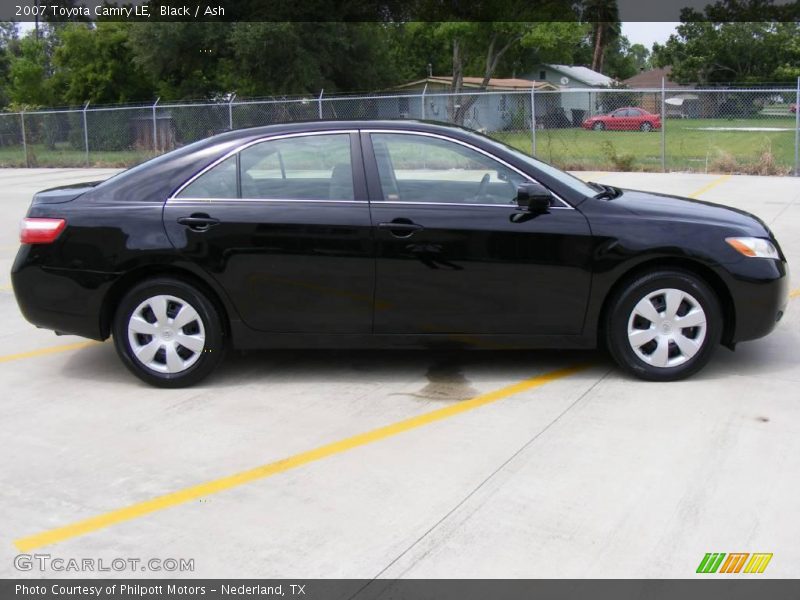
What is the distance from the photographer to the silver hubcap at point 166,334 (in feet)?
18.3

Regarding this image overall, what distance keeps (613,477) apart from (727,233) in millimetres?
2049

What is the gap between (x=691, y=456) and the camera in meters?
4.50

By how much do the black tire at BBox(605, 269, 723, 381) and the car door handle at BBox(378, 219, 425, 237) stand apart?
1.31 m

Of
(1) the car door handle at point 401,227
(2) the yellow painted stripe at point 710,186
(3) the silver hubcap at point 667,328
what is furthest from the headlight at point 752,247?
(2) the yellow painted stripe at point 710,186

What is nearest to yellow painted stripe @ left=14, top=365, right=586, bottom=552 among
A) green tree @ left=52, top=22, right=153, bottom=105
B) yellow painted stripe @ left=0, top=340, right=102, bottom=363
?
yellow painted stripe @ left=0, top=340, right=102, bottom=363

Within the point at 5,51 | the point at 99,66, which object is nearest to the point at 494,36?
the point at 99,66

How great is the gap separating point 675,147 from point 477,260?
22561mm

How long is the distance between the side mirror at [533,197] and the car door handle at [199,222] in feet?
6.14

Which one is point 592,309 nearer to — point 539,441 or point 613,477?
point 539,441

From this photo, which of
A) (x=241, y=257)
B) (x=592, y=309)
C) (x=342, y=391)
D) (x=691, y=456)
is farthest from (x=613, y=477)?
(x=241, y=257)

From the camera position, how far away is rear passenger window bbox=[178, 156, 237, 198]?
563 centimetres

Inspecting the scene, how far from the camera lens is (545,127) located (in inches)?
966

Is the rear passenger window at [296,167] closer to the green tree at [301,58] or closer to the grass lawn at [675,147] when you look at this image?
the grass lawn at [675,147]
